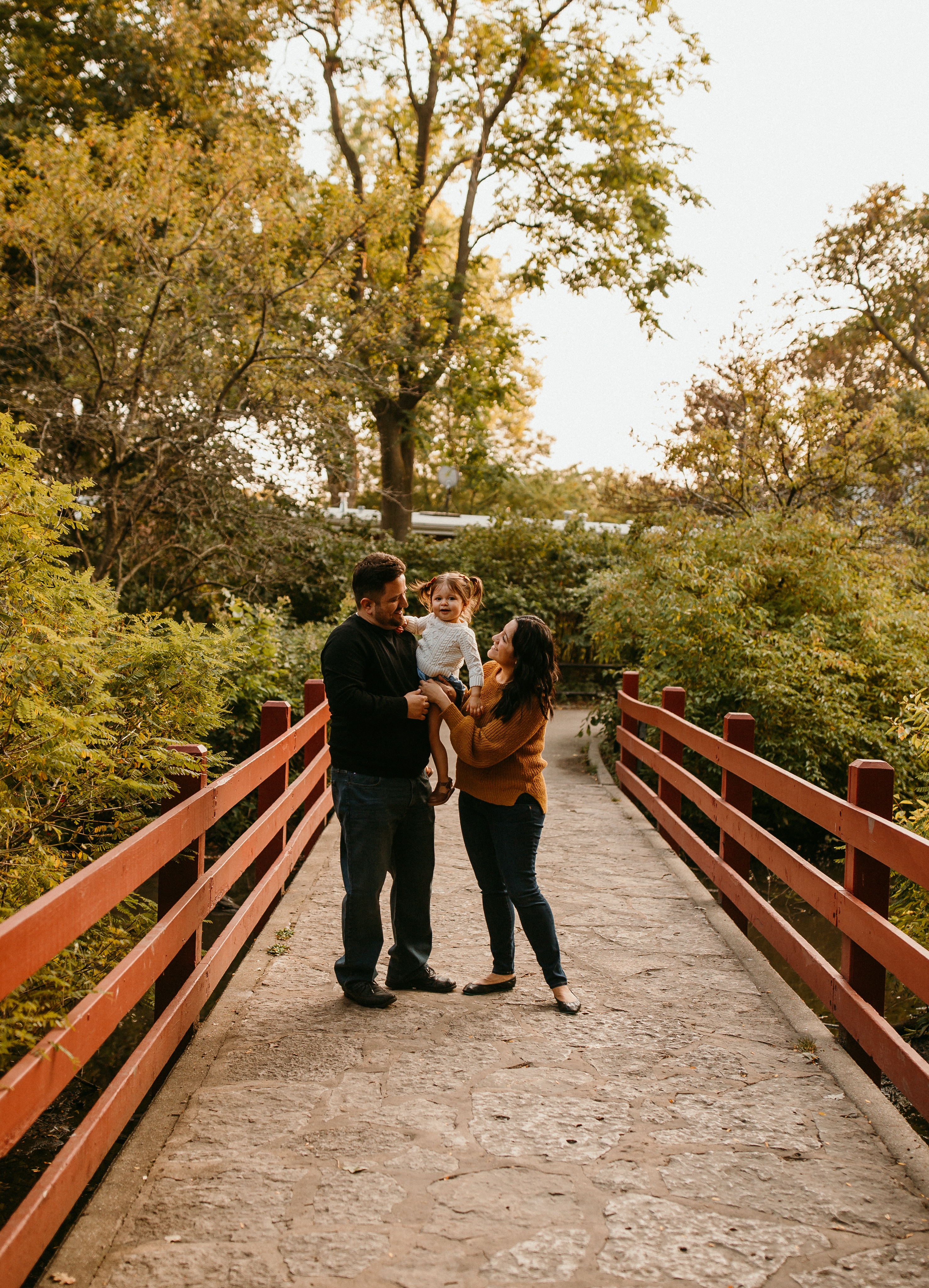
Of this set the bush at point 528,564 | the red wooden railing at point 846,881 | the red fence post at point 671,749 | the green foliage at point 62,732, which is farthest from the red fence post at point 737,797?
the bush at point 528,564

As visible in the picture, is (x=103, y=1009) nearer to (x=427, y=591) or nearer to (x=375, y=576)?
(x=375, y=576)

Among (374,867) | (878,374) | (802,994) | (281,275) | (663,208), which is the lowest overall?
(802,994)

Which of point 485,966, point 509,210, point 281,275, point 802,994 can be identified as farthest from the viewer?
point 509,210

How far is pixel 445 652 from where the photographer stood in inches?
186

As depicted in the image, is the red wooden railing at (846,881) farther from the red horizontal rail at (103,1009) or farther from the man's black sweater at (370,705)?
the red horizontal rail at (103,1009)

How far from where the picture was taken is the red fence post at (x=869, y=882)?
4.01 metres

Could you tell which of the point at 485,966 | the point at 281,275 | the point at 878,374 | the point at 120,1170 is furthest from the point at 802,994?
the point at 878,374

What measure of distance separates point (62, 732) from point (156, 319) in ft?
34.1

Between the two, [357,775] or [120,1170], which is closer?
[120,1170]

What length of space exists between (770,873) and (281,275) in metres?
9.36

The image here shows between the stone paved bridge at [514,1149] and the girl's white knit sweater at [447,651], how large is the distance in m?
1.43

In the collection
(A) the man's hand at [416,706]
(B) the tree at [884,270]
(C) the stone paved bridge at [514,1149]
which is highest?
(B) the tree at [884,270]

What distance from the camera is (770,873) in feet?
31.0

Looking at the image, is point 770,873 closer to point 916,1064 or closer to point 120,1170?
point 916,1064
